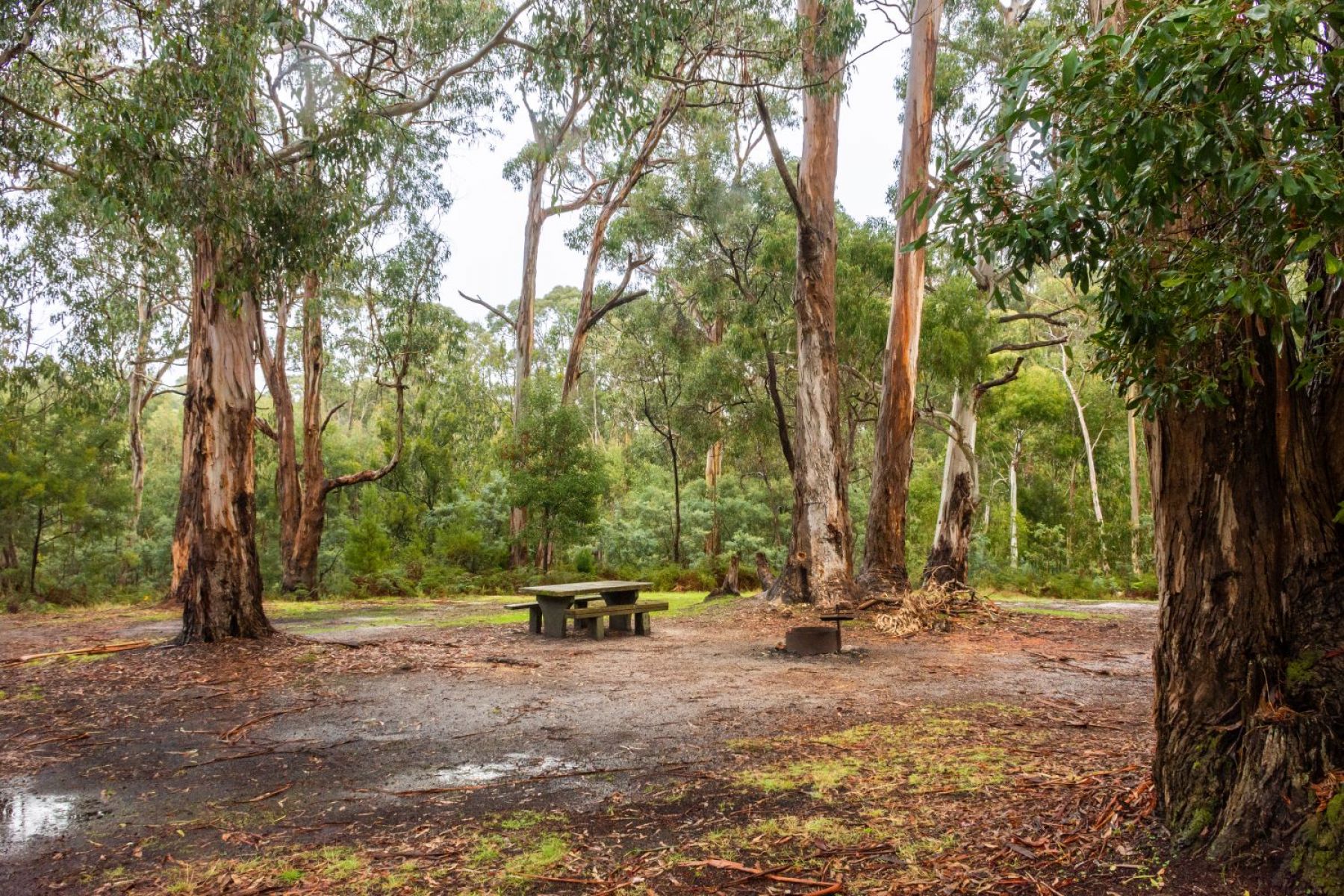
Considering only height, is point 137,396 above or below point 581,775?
above

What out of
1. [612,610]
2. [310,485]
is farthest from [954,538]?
[310,485]

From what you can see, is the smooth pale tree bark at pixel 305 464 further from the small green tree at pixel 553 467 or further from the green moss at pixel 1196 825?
the green moss at pixel 1196 825

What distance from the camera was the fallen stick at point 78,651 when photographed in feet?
26.9

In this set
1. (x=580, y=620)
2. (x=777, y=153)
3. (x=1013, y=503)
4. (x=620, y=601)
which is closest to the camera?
(x=580, y=620)

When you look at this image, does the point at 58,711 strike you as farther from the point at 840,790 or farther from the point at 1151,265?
the point at 1151,265

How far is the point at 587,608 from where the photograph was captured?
1023 cm

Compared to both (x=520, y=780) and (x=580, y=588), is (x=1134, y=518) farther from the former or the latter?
(x=520, y=780)

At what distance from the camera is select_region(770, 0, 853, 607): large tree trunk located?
40.2ft

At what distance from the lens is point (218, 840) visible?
3.50m

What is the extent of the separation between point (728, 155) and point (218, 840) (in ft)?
67.7

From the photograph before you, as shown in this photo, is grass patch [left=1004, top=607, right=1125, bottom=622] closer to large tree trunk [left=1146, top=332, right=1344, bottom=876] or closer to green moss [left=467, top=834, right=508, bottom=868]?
large tree trunk [left=1146, top=332, right=1344, bottom=876]

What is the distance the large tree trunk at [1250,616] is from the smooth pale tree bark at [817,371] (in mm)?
8981

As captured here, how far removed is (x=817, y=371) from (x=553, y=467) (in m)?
7.67

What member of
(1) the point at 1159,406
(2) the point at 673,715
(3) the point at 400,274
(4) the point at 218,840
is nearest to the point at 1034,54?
(1) the point at 1159,406
